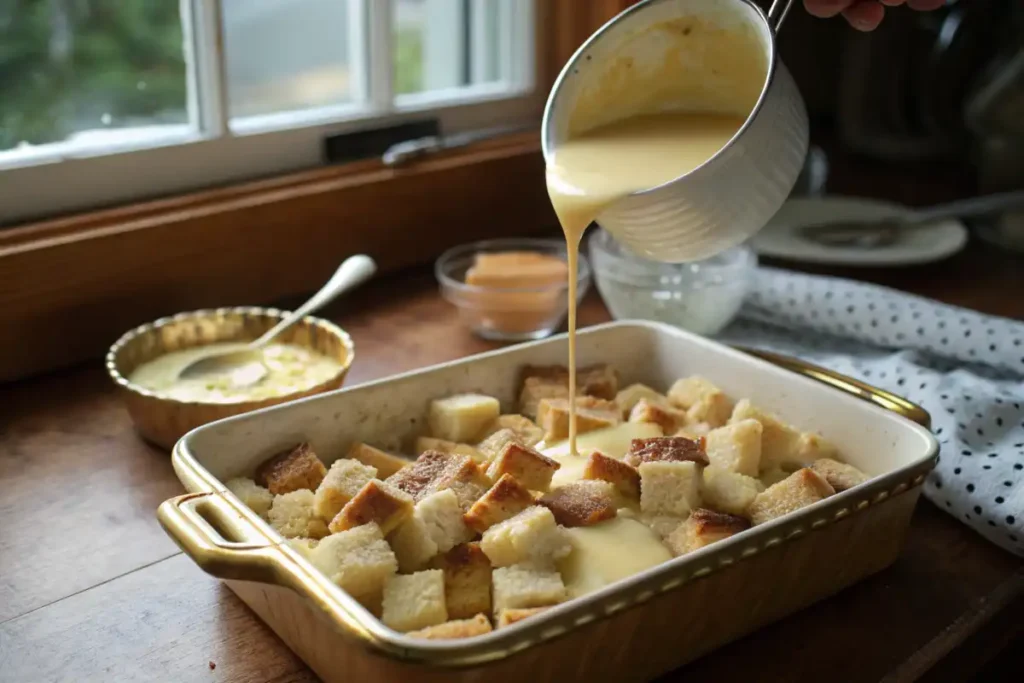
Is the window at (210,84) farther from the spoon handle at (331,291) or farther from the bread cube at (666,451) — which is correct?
the bread cube at (666,451)

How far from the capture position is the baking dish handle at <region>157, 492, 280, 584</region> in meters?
0.71

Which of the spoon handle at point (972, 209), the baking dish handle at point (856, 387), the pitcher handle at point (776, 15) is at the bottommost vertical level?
the baking dish handle at point (856, 387)

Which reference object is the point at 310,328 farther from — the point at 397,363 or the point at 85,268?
the point at 85,268

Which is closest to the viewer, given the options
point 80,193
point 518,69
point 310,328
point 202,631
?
point 202,631

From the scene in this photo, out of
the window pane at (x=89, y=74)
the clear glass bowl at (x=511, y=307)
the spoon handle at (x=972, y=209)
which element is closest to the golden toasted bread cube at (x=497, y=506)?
the clear glass bowl at (x=511, y=307)

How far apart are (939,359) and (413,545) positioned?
31.5 inches

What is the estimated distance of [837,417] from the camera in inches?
40.6

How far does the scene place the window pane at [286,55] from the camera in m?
1.54

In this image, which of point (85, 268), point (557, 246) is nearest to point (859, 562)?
point (557, 246)

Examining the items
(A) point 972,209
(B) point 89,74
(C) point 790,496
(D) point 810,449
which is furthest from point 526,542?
(A) point 972,209

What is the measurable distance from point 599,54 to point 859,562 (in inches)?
20.1

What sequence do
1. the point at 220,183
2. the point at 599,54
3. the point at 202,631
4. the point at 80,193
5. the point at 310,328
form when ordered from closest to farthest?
1. the point at 202,631
2. the point at 599,54
3. the point at 310,328
4. the point at 80,193
5. the point at 220,183

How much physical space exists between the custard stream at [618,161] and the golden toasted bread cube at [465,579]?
0.22 metres

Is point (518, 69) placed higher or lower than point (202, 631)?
higher
